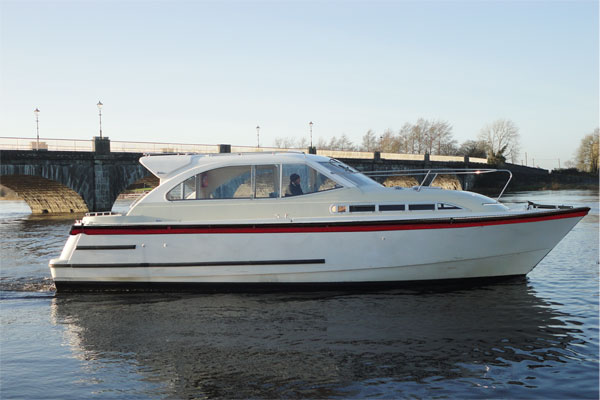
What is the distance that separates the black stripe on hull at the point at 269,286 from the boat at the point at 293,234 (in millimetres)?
31

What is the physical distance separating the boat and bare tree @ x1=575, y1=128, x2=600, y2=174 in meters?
90.7

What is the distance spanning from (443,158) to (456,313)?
6693 centimetres

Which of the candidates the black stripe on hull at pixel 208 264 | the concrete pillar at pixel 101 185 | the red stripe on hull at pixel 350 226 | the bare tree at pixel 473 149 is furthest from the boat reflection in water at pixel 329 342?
the bare tree at pixel 473 149

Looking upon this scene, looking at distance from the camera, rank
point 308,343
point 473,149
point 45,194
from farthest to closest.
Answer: point 473,149
point 45,194
point 308,343

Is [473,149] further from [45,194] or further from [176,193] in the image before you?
[176,193]

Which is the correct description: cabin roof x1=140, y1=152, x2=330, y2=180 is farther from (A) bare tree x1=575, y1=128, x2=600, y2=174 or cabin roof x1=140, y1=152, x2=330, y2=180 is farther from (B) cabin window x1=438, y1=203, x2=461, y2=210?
(A) bare tree x1=575, y1=128, x2=600, y2=174

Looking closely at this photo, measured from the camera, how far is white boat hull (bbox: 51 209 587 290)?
946 cm

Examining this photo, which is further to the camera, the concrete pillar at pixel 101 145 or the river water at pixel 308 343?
the concrete pillar at pixel 101 145

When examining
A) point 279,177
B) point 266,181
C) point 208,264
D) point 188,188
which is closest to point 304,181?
point 279,177

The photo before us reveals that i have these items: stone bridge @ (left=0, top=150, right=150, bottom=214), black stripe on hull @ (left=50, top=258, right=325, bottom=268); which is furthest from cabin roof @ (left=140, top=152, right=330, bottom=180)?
stone bridge @ (left=0, top=150, right=150, bottom=214)

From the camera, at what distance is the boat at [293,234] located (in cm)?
949

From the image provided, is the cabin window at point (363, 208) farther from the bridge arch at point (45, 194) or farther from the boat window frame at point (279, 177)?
the bridge arch at point (45, 194)

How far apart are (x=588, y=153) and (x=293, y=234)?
316 feet

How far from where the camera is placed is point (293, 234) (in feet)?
31.1
